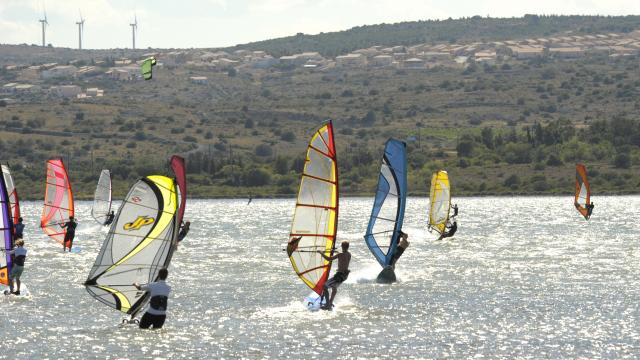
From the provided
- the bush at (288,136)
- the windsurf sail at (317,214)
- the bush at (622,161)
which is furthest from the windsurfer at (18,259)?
the bush at (288,136)

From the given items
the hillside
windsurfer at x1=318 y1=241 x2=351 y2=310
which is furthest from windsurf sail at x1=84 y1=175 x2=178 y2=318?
the hillside

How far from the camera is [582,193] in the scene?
254ft

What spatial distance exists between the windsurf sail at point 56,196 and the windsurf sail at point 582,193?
33.1m

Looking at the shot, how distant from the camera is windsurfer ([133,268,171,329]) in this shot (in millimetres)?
25109

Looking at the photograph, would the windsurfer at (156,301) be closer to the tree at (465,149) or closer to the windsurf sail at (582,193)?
the windsurf sail at (582,193)

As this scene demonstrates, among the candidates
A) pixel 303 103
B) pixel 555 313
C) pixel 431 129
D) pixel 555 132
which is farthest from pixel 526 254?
pixel 303 103

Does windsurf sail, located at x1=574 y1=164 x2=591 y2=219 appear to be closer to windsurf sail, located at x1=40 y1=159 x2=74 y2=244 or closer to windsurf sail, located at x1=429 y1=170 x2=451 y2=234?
windsurf sail, located at x1=429 y1=170 x2=451 y2=234

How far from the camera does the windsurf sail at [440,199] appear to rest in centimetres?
5766

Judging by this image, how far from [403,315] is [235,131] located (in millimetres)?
130224

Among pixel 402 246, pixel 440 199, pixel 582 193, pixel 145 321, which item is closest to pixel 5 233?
pixel 145 321

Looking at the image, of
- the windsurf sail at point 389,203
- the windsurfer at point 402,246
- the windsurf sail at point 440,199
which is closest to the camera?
the windsurf sail at point 389,203

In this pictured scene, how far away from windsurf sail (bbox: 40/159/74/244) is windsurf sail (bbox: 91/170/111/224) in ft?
43.4

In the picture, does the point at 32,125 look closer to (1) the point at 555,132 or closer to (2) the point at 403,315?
(1) the point at 555,132

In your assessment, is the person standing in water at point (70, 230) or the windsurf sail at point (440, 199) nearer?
the person standing in water at point (70, 230)
